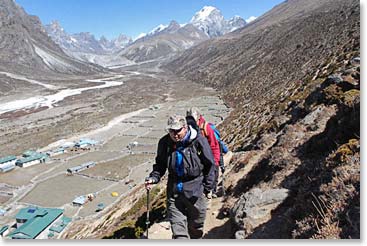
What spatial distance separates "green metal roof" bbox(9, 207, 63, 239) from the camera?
2155 centimetres

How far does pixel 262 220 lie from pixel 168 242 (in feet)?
10.5

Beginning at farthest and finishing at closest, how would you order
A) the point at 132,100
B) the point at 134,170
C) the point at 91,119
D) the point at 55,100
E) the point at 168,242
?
1. the point at 55,100
2. the point at 132,100
3. the point at 91,119
4. the point at 134,170
5. the point at 168,242

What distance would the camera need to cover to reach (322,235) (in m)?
3.97

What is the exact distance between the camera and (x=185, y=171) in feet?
15.9

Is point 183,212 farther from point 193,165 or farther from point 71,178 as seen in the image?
point 71,178

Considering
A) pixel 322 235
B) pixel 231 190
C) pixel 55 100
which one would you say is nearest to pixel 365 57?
pixel 322 235

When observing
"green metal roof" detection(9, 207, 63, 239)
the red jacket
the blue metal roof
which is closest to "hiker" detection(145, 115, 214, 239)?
the red jacket

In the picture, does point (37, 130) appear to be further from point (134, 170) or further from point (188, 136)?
point (188, 136)

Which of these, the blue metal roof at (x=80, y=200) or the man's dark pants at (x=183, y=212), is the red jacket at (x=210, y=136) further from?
the blue metal roof at (x=80, y=200)

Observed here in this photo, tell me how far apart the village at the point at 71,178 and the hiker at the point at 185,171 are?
1865 centimetres

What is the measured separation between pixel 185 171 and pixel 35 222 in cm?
2108

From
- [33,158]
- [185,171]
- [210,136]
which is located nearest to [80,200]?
[33,158]

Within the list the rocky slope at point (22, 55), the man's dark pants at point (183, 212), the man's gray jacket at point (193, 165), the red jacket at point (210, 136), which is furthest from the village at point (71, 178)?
the rocky slope at point (22, 55)

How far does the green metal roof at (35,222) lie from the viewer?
2155cm
